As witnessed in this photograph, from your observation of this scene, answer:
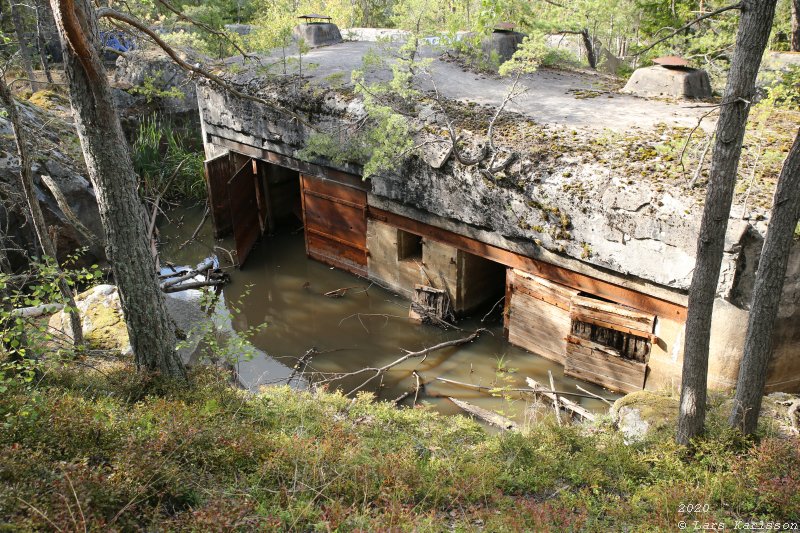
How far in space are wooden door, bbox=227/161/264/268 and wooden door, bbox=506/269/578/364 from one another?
5721mm

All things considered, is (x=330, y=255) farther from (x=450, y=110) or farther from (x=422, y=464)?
(x=422, y=464)

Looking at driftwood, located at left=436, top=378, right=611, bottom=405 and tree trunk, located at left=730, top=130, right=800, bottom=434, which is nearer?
tree trunk, located at left=730, top=130, right=800, bottom=434

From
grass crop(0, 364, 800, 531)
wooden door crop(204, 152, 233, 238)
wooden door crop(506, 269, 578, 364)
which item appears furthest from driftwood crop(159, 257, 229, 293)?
wooden door crop(506, 269, 578, 364)

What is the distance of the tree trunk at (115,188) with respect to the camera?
494cm

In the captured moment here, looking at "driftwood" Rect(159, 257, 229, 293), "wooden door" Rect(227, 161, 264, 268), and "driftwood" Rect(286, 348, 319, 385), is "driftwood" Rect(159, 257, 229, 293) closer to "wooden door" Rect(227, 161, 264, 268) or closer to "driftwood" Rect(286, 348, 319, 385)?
"wooden door" Rect(227, 161, 264, 268)

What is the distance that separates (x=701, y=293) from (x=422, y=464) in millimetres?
2778

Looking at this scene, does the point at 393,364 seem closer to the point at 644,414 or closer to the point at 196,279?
the point at 644,414

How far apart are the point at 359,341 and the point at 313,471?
16.2 feet

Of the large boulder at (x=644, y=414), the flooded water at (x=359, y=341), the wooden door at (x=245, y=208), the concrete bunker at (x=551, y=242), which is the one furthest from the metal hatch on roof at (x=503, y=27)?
the large boulder at (x=644, y=414)

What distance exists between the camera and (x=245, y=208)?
12695 mm

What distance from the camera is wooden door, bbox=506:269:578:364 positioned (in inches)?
339

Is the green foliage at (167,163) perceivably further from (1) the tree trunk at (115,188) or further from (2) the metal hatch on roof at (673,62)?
(2) the metal hatch on roof at (673,62)

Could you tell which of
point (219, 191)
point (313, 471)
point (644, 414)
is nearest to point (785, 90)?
point (644, 414)

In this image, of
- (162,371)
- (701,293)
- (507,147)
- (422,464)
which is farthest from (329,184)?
(701,293)
